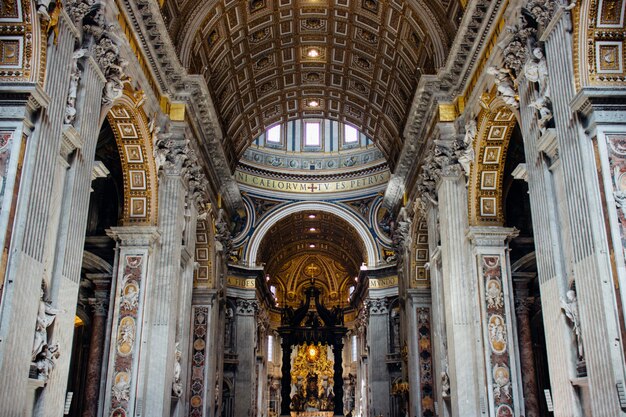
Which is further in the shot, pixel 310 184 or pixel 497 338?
pixel 310 184

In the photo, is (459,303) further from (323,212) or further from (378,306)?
(323,212)

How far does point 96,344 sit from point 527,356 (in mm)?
10099

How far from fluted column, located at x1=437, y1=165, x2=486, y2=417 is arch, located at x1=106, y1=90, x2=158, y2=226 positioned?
6496 millimetres

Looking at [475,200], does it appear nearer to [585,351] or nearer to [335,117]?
[585,351]

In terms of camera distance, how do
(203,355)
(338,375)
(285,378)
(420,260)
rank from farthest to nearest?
(285,378) → (338,375) → (420,260) → (203,355)

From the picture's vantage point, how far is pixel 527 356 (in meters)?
15.3

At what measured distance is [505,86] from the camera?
1096 cm

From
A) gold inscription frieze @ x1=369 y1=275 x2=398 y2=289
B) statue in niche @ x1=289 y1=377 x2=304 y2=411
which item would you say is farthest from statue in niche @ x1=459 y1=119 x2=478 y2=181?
statue in niche @ x1=289 y1=377 x2=304 y2=411

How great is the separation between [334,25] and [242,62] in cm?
299

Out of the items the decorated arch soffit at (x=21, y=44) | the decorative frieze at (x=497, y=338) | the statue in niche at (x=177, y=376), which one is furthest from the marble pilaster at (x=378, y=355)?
the decorated arch soffit at (x=21, y=44)

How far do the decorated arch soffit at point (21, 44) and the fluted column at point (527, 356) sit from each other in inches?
470

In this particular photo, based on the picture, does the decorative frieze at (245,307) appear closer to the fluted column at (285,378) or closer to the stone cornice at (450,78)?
the fluted column at (285,378)

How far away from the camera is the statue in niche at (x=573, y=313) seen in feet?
27.4

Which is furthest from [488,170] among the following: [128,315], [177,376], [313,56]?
[313,56]
